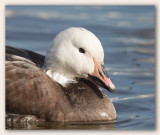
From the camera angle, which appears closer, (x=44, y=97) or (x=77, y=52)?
(x=44, y=97)

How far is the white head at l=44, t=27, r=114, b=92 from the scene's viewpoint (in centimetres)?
621

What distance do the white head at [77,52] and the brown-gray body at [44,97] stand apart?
0.81ft

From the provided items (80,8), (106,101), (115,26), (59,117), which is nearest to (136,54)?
(115,26)

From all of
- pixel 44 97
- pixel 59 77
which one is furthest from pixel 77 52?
pixel 44 97

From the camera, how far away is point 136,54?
33.7 feet

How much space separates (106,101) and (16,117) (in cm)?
122

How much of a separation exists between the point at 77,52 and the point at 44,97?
26.9 inches

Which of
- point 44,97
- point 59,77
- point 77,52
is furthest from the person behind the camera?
point 59,77

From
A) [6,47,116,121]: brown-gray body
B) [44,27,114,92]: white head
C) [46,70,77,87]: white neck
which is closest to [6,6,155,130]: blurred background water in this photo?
[6,47,116,121]: brown-gray body

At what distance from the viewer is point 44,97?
6.04 metres

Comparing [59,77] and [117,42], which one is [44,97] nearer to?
[59,77]

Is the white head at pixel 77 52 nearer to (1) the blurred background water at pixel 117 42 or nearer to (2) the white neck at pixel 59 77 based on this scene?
(2) the white neck at pixel 59 77

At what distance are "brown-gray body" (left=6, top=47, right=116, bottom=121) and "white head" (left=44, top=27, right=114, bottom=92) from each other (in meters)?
0.25

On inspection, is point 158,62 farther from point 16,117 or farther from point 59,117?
point 16,117
